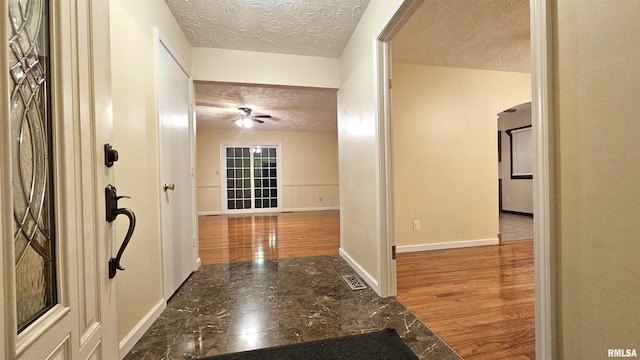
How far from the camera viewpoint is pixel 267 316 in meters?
1.70

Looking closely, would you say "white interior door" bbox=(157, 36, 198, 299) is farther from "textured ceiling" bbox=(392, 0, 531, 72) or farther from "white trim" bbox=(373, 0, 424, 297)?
"textured ceiling" bbox=(392, 0, 531, 72)

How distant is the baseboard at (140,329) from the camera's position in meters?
1.34

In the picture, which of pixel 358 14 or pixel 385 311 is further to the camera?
pixel 358 14

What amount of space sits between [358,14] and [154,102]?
179 centimetres

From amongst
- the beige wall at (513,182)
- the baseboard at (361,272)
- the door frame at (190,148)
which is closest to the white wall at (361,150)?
the baseboard at (361,272)

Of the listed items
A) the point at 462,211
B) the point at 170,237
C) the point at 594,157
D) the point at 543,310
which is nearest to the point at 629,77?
the point at 594,157

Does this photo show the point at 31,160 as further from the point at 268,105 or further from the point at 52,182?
the point at 268,105

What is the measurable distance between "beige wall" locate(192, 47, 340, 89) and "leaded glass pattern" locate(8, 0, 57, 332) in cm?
230

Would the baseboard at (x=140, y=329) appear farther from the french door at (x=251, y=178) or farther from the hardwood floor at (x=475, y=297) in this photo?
the french door at (x=251, y=178)

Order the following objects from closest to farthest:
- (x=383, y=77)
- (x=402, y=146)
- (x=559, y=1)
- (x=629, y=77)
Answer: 1. (x=629, y=77)
2. (x=559, y=1)
3. (x=383, y=77)
4. (x=402, y=146)

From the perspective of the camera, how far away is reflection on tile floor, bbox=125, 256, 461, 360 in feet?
4.62

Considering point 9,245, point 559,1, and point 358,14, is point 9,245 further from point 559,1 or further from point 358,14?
point 358,14

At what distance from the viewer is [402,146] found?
309cm

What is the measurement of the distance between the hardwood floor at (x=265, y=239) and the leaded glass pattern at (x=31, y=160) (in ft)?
8.28
